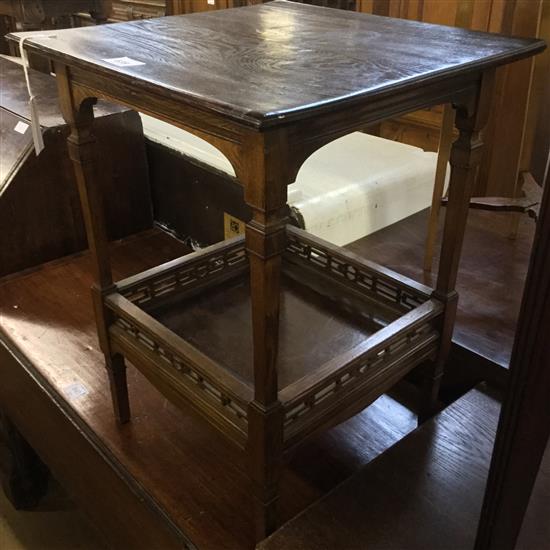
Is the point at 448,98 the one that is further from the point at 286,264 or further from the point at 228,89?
the point at 286,264

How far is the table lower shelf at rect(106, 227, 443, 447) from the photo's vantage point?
920 mm

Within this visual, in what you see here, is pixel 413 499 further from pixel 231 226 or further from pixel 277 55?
pixel 231 226

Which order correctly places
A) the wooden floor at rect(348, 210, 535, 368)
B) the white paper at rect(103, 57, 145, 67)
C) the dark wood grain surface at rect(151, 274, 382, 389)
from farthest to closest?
the wooden floor at rect(348, 210, 535, 368), the dark wood grain surface at rect(151, 274, 382, 389), the white paper at rect(103, 57, 145, 67)

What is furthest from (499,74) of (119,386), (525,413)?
(525,413)

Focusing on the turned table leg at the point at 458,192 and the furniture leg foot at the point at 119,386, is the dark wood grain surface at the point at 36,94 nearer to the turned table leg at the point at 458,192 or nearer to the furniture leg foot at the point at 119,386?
the furniture leg foot at the point at 119,386

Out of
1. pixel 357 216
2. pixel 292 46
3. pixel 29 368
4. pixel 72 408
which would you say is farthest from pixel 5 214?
pixel 292 46

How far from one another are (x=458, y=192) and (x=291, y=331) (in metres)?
0.38

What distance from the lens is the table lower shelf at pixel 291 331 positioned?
3.02 feet

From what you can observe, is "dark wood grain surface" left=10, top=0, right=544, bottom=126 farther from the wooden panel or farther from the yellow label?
the wooden panel

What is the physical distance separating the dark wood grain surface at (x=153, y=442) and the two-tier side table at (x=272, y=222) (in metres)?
0.08

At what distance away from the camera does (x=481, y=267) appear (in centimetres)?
150

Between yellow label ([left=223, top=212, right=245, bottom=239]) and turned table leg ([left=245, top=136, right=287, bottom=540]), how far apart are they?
34.0 inches

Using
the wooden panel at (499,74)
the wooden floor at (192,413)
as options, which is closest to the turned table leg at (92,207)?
A: the wooden floor at (192,413)

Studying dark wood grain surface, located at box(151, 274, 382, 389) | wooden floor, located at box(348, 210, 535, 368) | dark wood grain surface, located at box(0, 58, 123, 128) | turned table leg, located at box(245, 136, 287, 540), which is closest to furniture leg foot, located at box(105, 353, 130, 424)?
dark wood grain surface, located at box(151, 274, 382, 389)
